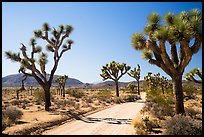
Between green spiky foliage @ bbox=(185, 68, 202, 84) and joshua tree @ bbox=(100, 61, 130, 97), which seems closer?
green spiky foliage @ bbox=(185, 68, 202, 84)

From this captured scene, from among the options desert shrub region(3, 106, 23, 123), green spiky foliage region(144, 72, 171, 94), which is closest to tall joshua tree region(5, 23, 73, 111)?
desert shrub region(3, 106, 23, 123)

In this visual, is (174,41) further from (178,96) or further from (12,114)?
(12,114)

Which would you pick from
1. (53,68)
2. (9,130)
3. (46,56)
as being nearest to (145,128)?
(9,130)

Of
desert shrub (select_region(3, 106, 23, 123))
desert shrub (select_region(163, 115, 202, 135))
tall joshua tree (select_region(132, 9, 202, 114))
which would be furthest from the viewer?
desert shrub (select_region(3, 106, 23, 123))

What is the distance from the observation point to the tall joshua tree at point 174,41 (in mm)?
11445

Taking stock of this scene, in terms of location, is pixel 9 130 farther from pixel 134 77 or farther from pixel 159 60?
pixel 134 77

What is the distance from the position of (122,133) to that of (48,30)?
11.7 metres

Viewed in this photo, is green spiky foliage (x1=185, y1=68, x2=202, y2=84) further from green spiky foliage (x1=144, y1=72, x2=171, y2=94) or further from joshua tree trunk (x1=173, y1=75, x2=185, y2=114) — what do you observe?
green spiky foliage (x1=144, y1=72, x2=171, y2=94)

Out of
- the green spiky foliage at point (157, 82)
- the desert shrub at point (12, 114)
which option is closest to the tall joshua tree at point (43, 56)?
the desert shrub at point (12, 114)

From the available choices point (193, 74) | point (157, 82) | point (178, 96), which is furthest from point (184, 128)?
point (157, 82)

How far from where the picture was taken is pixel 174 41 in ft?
39.0

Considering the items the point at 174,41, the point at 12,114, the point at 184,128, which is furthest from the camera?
the point at 12,114

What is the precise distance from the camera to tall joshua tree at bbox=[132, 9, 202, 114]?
1145 centimetres

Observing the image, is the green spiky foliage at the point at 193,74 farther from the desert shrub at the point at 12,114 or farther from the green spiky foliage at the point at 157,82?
the green spiky foliage at the point at 157,82
